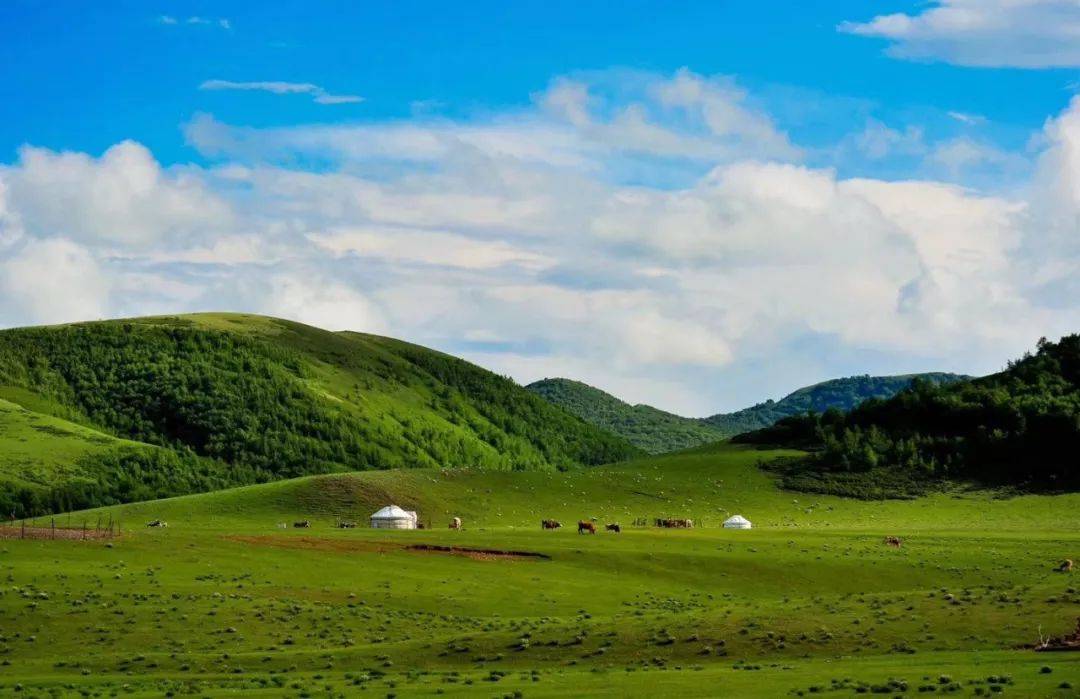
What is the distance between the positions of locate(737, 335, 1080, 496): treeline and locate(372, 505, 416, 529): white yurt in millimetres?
51144

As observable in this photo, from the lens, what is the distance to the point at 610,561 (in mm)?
83188

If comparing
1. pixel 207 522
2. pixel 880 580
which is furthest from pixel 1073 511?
pixel 207 522

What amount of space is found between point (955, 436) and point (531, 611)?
334ft

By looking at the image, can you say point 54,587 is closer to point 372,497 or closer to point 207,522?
point 207,522

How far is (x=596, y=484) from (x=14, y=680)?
96.6 meters

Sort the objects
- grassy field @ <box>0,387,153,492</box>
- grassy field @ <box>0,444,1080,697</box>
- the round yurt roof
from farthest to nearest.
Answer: grassy field @ <box>0,387,153,492</box> < the round yurt roof < grassy field @ <box>0,444,1080,697</box>

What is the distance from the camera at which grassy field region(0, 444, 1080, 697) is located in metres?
46.0

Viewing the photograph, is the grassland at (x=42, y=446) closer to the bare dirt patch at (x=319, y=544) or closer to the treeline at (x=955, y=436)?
the bare dirt patch at (x=319, y=544)

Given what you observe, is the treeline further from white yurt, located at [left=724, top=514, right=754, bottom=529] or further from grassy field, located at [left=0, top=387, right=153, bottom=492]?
grassy field, located at [left=0, top=387, right=153, bottom=492]

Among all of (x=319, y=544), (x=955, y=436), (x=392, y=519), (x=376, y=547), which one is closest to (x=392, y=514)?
(x=392, y=519)

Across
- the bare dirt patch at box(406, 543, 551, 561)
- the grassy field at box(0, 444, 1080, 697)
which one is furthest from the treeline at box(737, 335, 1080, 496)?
the bare dirt patch at box(406, 543, 551, 561)

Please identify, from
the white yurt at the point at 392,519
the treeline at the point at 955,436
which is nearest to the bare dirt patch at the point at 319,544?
the white yurt at the point at 392,519

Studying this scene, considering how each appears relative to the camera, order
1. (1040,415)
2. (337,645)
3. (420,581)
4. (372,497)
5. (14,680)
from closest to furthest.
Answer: (14,680)
(337,645)
(420,581)
(372,497)
(1040,415)

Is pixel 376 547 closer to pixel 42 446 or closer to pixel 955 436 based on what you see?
pixel 955 436
